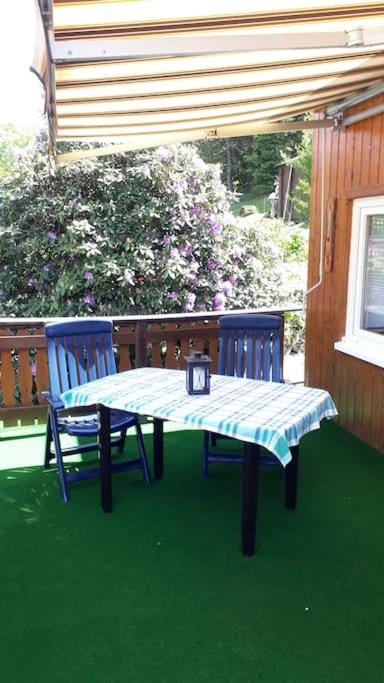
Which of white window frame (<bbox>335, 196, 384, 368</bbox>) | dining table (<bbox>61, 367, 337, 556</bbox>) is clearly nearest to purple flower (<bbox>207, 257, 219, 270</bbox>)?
white window frame (<bbox>335, 196, 384, 368</bbox>)

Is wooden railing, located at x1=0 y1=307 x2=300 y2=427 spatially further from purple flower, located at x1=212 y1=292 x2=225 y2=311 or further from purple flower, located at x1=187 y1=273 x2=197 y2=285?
purple flower, located at x1=212 y1=292 x2=225 y2=311

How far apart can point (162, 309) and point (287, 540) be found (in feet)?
13.0

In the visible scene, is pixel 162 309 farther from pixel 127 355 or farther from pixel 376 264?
pixel 376 264

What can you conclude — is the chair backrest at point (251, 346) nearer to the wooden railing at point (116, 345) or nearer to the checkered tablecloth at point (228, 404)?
the checkered tablecloth at point (228, 404)

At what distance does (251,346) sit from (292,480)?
1331 millimetres

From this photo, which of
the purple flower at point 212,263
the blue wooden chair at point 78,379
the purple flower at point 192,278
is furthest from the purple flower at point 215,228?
the blue wooden chair at point 78,379

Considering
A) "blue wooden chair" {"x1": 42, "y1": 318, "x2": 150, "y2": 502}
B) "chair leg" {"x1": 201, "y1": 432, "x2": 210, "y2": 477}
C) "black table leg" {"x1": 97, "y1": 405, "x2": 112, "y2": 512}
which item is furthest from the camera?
"chair leg" {"x1": 201, "y1": 432, "x2": 210, "y2": 477}

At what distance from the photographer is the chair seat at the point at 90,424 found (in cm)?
380

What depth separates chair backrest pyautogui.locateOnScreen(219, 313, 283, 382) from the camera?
4426mm

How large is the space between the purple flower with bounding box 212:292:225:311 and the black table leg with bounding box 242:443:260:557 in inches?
165

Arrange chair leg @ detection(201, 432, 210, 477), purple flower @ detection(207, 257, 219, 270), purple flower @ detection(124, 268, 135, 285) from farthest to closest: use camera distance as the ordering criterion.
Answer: purple flower @ detection(207, 257, 219, 270) → purple flower @ detection(124, 268, 135, 285) → chair leg @ detection(201, 432, 210, 477)

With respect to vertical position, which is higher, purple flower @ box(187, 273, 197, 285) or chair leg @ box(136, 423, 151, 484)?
purple flower @ box(187, 273, 197, 285)

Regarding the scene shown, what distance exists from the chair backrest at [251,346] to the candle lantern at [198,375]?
43.4 inches

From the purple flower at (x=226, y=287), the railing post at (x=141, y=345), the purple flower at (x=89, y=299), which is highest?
the purple flower at (x=226, y=287)
